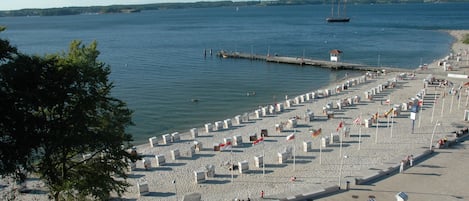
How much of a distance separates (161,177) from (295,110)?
1516 cm

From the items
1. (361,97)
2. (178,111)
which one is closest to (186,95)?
(178,111)

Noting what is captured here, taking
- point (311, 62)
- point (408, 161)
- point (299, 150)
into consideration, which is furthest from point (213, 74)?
point (408, 161)

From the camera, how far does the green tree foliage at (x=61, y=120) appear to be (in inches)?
438

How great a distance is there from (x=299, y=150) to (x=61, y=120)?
542 inches

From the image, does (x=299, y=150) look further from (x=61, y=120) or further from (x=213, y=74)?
(x=213, y=74)

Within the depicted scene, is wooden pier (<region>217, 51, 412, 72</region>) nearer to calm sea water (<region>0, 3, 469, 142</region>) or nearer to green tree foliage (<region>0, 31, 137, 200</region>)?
calm sea water (<region>0, 3, 469, 142</region>)

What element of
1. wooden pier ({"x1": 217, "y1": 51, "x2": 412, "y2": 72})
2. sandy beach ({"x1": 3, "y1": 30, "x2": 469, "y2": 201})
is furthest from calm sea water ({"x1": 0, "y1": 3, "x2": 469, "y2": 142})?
sandy beach ({"x1": 3, "y1": 30, "x2": 469, "y2": 201})

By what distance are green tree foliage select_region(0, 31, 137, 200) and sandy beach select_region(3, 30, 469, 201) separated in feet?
17.2

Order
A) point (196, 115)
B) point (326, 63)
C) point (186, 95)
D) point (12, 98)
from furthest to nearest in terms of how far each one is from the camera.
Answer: point (326, 63) → point (186, 95) → point (196, 115) → point (12, 98)

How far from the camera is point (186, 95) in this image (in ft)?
141

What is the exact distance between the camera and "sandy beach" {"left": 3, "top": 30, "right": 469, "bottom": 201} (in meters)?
18.4

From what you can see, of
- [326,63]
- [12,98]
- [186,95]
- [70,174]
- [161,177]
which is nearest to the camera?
[12,98]

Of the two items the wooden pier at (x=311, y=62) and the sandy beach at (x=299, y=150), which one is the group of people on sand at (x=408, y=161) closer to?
the sandy beach at (x=299, y=150)

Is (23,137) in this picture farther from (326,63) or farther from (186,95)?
(326,63)
